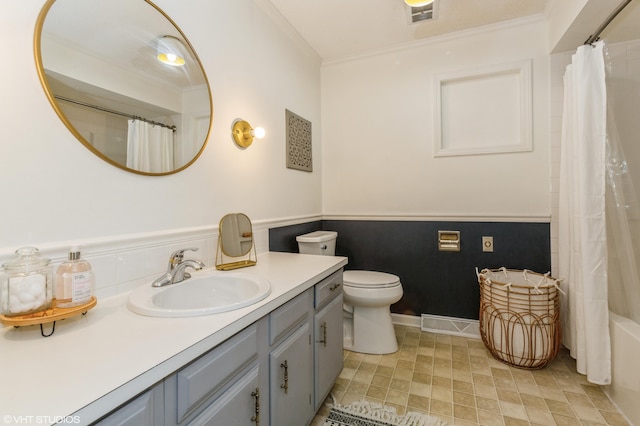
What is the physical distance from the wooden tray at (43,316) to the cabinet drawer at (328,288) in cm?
86

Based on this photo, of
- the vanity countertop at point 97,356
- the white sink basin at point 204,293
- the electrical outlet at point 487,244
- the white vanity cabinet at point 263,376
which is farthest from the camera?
the electrical outlet at point 487,244

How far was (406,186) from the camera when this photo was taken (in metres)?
2.49

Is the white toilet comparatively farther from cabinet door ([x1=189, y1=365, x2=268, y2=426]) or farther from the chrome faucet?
cabinet door ([x1=189, y1=365, x2=268, y2=426])

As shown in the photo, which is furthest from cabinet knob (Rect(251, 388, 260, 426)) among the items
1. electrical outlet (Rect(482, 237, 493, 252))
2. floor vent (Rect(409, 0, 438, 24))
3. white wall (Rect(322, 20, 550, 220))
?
floor vent (Rect(409, 0, 438, 24))

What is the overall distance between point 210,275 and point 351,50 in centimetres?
223

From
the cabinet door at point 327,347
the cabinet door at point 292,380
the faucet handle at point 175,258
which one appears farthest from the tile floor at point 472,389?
the faucet handle at point 175,258

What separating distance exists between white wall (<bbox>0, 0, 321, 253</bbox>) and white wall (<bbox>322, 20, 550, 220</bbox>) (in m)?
0.25

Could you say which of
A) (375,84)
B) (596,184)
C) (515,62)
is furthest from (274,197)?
(515,62)

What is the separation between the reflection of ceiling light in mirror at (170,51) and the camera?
4.16 feet

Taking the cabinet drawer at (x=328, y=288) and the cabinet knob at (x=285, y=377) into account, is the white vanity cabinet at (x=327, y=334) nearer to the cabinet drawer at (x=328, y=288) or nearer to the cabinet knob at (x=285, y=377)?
the cabinet drawer at (x=328, y=288)

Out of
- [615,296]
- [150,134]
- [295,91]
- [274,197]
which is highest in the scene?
[295,91]

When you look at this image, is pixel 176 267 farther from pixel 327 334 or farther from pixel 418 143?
pixel 418 143

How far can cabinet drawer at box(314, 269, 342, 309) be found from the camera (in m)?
1.38

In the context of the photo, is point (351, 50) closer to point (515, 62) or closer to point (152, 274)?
point (515, 62)
